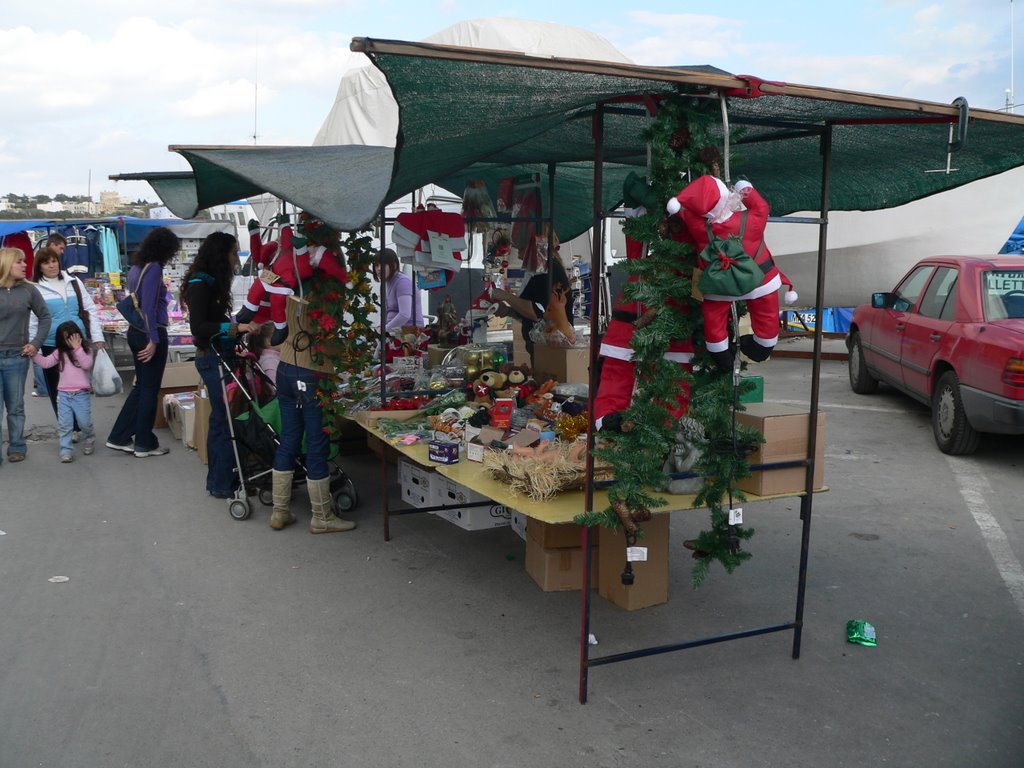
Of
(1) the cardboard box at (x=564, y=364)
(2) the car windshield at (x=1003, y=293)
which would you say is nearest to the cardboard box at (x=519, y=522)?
(1) the cardboard box at (x=564, y=364)

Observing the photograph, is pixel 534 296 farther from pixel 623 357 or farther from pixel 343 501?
pixel 623 357

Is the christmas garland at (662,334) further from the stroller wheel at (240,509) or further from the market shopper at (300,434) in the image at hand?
the stroller wheel at (240,509)

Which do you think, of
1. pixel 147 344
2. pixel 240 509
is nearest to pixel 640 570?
pixel 240 509

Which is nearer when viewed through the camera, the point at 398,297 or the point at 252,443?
the point at 252,443

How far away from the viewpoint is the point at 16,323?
7.88 meters

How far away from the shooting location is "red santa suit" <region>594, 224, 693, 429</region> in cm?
368

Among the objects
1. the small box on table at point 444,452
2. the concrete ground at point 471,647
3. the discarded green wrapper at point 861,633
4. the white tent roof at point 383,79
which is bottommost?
the concrete ground at point 471,647

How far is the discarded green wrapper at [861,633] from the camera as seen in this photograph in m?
4.39

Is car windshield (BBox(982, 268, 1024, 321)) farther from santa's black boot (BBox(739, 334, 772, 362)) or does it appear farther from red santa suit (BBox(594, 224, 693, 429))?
red santa suit (BBox(594, 224, 693, 429))

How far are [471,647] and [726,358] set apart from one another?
6.59 ft

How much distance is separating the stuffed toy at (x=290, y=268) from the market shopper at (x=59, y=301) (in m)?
3.77

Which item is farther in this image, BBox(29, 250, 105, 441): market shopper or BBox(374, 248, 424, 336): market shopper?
BBox(29, 250, 105, 441): market shopper

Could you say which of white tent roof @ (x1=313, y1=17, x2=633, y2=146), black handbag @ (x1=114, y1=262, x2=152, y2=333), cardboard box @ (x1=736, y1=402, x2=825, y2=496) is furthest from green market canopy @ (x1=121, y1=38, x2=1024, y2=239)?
white tent roof @ (x1=313, y1=17, x2=633, y2=146)

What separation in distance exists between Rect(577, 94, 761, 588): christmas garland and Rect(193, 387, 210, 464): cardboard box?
5579 mm
